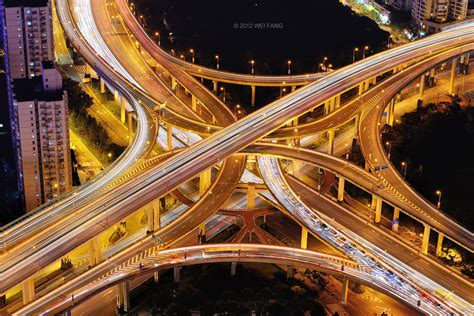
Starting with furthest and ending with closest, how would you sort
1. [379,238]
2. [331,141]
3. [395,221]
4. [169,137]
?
[331,141] < [169,137] < [395,221] < [379,238]

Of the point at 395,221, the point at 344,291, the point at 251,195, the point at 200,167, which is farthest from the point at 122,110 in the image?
the point at 344,291

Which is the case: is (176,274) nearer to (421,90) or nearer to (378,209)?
(378,209)

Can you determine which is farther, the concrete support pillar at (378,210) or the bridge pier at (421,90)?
the bridge pier at (421,90)

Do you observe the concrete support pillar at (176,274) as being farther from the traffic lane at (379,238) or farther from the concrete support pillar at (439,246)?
the concrete support pillar at (439,246)

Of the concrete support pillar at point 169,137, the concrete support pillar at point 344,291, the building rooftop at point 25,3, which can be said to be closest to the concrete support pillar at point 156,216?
the concrete support pillar at point 169,137

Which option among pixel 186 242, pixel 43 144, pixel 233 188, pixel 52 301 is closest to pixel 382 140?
pixel 233 188

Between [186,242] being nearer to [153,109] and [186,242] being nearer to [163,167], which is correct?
[163,167]
